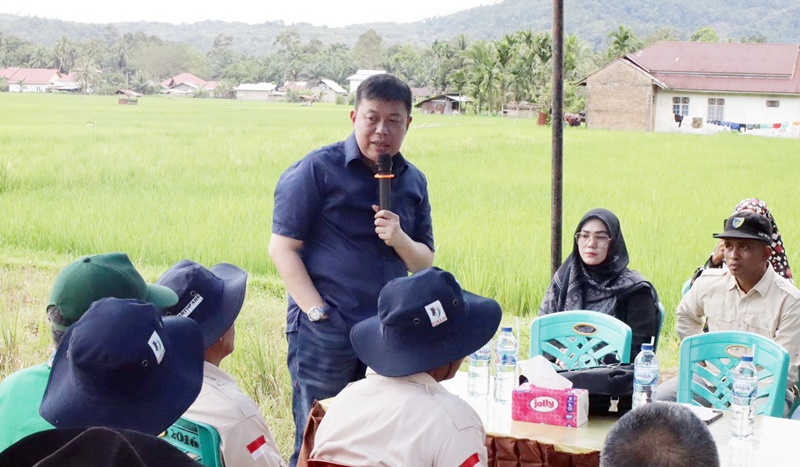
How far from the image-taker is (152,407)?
1904mm

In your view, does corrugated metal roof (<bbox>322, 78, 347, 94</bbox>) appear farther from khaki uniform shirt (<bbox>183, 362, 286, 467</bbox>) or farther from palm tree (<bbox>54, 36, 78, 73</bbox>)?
khaki uniform shirt (<bbox>183, 362, 286, 467</bbox>)

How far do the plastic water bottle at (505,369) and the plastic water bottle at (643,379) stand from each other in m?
0.44

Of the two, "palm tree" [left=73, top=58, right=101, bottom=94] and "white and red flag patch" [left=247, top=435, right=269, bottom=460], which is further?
"palm tree" [left=73, top=58, right=101, bottom=94]

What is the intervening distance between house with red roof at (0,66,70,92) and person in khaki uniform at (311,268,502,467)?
24793 mm

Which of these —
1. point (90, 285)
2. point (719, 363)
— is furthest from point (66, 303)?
point (719, 363)

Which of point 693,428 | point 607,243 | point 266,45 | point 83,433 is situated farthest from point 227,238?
point 266,45

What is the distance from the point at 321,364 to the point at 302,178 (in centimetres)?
68

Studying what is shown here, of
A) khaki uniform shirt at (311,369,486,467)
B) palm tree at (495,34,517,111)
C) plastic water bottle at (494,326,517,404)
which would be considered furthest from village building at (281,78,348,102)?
khaki uniform shirt at (311,369,486,467)

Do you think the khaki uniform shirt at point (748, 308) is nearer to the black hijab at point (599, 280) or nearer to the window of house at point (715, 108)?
the black hijab at point (599, 280)

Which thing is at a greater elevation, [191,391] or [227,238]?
[191,391]

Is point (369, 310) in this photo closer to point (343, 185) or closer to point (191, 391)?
point (343, 185)

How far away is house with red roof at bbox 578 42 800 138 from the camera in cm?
3080

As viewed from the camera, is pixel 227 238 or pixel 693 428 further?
pixel 227 238

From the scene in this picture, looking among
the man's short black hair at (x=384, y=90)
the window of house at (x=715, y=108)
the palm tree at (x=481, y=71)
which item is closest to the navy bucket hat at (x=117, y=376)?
the man's short black hair at (x=384, y=90)
